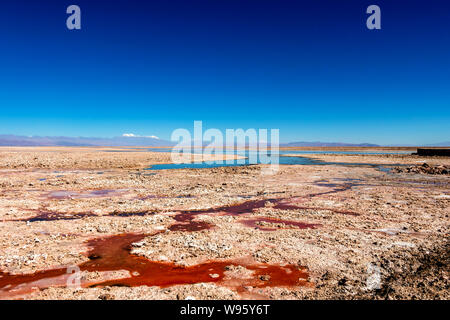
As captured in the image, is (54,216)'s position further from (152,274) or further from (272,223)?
(272,223)

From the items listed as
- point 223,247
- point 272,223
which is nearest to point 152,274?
point 223,247

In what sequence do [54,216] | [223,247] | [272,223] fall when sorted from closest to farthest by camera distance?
[223,247] → [272,223] → [54,216]

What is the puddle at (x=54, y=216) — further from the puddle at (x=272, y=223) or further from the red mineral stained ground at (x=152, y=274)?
the puddle at (x=272, y=223)

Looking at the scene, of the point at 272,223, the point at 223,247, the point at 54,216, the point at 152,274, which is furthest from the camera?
the point at 54,216

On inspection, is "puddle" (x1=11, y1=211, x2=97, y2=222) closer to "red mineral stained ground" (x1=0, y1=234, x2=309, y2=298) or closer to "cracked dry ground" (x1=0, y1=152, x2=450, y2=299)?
"cracked dry ground" (x1=0, y1=152, x2=450, y2=299)

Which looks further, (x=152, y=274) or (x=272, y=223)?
(x=272, y=223)

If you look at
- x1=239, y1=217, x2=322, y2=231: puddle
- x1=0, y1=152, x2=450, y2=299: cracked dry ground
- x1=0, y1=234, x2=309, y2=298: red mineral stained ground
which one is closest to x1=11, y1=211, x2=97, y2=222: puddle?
x1=0, y1=152, x2=450, y2=299: cracked dry ground
